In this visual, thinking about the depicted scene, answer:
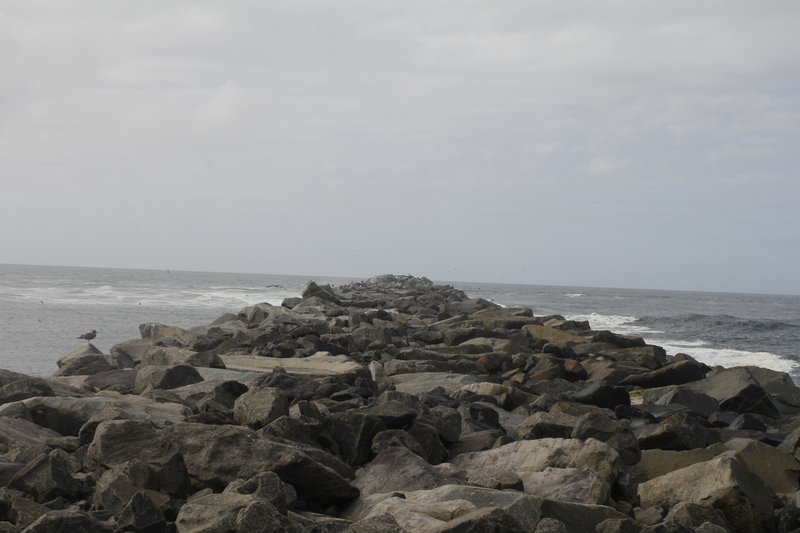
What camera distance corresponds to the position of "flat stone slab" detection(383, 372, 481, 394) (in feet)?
24.3

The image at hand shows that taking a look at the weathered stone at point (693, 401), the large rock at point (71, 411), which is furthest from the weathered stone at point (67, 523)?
the weathered stone at point (693, 401)

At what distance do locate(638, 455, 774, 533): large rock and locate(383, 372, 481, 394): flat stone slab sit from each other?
120 inches

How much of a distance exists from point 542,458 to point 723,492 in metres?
0.95

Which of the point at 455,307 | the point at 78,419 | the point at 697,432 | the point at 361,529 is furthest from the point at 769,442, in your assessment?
the point at 455,307

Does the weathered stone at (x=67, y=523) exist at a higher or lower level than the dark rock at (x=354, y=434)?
lower

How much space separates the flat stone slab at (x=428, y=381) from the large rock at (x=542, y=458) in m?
2.51

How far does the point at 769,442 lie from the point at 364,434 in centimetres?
313

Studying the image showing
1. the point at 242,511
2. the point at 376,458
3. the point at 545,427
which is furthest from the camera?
the point at 545,427

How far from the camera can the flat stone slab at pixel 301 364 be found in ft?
25.8

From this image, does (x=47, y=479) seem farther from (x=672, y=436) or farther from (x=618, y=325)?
(x=618, y=325)

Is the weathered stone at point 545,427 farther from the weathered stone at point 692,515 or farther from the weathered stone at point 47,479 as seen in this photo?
the weathered stone at point 47,479

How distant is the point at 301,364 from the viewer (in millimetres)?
8352

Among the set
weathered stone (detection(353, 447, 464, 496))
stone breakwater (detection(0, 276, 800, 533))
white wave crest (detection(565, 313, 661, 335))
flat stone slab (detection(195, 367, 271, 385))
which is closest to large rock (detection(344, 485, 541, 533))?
stone breakwater (detection(0, 276, 800, 533))

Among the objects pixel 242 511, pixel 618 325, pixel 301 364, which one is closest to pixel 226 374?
pixel 301 364
